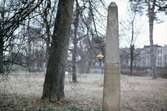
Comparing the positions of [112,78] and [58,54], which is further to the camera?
[58,54]

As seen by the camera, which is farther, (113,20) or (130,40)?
(130,40)

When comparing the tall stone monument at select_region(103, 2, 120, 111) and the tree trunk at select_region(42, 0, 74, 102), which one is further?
the tree trunk at select_region(42, 0, 74, 102)

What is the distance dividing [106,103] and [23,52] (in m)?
5.45

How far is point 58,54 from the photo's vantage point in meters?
11.0

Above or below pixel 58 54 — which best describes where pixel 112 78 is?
below

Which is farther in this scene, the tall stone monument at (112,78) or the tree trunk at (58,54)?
the tree trunk at (58,54)

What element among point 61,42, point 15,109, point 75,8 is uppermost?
point 75,8

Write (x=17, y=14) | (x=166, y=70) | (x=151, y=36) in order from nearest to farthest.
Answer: (x=17, y=14) → (x=151, y=36) → (x=166, y=70)

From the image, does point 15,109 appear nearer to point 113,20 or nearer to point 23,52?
point 23,52

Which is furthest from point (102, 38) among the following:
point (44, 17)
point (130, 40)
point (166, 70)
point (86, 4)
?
point (130, 40)

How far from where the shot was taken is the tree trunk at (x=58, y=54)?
10.9 meters

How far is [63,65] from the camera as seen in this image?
11.2 meters

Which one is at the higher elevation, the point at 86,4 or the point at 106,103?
the point at 86,4

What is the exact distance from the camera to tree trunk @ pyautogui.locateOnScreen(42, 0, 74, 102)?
35.9ft
